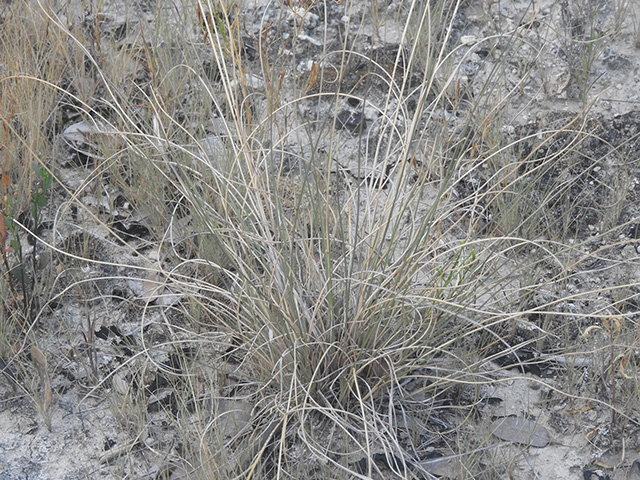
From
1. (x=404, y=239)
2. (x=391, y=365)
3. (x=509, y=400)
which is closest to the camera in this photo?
(x=391, y=365)

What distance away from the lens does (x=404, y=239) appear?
2.14m

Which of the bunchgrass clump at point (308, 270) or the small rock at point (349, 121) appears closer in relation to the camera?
the bunchgrass clump at point (308, 270)

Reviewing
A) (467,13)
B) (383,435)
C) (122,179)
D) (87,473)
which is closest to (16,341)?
(87,473)

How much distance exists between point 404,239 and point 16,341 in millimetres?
1153

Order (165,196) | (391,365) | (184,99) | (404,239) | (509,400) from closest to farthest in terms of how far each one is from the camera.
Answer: (391,365)
(509,400)
(404,239)
(165,196)
(184,99)

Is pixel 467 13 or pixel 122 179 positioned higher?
pixel 467 13

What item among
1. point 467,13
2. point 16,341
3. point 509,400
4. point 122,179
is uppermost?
point 467,13

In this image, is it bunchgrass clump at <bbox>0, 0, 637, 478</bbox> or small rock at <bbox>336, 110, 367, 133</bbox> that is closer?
bunchgrass clump at <bbox>0, 0, 637, 478</bbox>

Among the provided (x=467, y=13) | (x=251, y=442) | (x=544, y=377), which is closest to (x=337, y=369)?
(x=251, y=442)

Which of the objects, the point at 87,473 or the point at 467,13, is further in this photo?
the point at 467,13

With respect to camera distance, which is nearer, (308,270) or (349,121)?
(308,270)

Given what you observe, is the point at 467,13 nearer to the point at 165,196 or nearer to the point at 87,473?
the point at 165,196

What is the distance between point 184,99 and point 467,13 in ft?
3.97

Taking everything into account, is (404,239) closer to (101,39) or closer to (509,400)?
(509,400)
